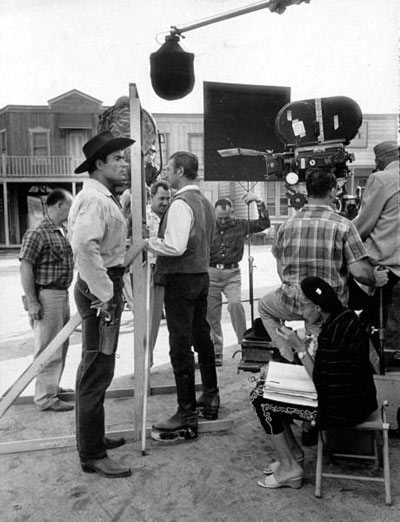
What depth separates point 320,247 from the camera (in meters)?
3.27

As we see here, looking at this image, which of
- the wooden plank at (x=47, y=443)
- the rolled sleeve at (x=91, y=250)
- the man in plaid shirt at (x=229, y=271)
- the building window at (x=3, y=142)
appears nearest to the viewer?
the rolled sleeve at (x=91, y=250)

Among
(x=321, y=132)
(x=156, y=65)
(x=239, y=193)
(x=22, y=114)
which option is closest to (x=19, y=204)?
(x=22, y=114)

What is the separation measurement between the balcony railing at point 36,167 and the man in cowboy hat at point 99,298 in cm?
2331

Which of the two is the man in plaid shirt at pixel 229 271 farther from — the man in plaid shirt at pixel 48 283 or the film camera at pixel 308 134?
the man in plaid shirt at pixel 48 283

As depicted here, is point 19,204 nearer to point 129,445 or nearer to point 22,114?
point 22,114

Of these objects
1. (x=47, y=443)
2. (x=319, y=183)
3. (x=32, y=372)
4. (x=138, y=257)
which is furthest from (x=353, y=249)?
(x=47, y=443)

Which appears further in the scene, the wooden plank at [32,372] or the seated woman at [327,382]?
the wooden plank at [32,372]

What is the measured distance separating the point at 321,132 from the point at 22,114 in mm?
24787

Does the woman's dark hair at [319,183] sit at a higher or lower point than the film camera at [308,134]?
lower

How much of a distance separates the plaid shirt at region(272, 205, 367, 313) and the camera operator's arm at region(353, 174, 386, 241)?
0.55 m

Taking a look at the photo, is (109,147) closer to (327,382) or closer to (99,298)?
(99,298)

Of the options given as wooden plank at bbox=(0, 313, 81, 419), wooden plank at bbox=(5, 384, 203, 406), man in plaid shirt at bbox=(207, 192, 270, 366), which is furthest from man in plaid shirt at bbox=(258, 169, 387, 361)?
man in plaid shirt at bbox=(207, 192, 270, 366)

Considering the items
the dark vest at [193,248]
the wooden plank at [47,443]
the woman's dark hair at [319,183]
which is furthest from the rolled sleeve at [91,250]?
the woman's dark hair at [319,183]

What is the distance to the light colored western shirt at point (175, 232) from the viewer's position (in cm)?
363
